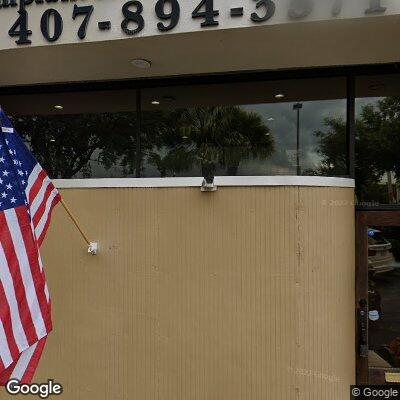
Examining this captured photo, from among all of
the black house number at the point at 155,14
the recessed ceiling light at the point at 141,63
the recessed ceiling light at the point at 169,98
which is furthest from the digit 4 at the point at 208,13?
the recessed ceiling light at the point at 169,98

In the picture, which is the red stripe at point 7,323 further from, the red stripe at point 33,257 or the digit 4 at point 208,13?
the digit 4 at point 208,13

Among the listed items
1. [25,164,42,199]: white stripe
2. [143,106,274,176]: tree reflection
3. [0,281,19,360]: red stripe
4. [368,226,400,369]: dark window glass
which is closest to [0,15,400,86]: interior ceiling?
[143,106,274,176]: tree reflection

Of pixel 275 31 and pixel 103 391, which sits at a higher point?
pixel 275 31

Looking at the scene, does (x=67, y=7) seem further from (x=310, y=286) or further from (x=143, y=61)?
(x=310, y=286)

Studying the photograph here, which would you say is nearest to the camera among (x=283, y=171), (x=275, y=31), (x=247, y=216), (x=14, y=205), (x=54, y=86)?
(x=14, y=205)

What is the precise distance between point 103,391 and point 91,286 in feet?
3.89

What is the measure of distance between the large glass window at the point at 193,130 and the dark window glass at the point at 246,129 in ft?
0.04

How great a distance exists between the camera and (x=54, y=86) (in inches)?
211

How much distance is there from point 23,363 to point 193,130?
300cm

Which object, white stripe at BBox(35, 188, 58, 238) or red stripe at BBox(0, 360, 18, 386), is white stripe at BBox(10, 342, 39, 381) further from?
white stripe at BBox(35, 188, 58, 238)

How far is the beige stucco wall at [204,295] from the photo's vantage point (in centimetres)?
433

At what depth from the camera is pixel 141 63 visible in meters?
4.50

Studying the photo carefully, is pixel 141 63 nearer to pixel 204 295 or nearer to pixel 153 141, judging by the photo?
pixel 153 141

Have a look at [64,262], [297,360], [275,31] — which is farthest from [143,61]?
[297,360]
